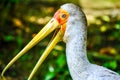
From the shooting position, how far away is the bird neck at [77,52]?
21.4 ft

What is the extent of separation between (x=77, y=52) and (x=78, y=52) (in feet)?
0.04

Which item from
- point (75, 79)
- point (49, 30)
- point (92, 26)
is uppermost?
point (49, 30)

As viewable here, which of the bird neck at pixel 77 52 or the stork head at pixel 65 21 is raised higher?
the stork head at pixel 65 21

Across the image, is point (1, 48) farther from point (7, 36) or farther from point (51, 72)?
point (51, 72)

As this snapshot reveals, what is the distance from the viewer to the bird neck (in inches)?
257

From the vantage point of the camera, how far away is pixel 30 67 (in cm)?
1013

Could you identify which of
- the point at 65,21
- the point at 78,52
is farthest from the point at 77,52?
the point at 65,21

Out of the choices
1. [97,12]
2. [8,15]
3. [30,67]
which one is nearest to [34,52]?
[30,67]

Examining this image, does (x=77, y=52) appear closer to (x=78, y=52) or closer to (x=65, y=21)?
(x=78, y=52)

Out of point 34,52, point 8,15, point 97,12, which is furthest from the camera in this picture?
point 97,12

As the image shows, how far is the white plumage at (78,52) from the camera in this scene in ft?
21.3

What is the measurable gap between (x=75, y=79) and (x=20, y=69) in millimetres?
3633

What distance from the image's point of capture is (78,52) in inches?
257

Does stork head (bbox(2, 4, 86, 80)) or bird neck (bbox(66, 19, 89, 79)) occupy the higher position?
stork head (bbox(2, 4, 86, 80))
